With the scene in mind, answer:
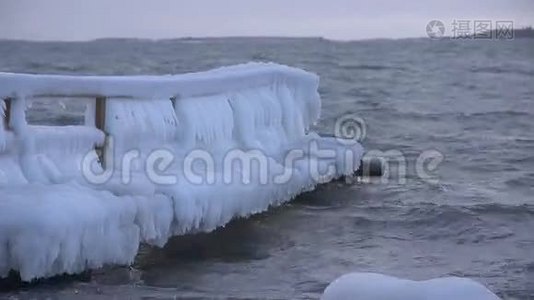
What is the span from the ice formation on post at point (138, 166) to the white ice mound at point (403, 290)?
3.25 m

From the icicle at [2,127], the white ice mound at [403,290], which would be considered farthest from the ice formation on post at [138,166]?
the white ice mound at [403,290]

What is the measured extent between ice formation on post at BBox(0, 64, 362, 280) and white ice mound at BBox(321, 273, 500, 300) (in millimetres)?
3248

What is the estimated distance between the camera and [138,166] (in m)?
9.64

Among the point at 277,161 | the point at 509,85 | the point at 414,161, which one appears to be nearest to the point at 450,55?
the point at 509,85

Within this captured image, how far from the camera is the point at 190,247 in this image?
998cm

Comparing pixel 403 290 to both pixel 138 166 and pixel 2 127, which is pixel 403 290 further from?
pixel 138 166

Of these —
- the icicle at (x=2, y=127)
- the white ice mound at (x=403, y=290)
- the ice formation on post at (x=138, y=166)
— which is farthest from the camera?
the icicle at (x=2, y=127)

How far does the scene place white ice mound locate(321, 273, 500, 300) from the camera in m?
5.28

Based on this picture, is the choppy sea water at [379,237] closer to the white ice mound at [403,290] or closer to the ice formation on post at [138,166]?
the ice formation on post at [138,166]

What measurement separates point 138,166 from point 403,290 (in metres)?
4.82

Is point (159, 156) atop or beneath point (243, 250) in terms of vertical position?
atop

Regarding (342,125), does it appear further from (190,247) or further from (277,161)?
(190,247)

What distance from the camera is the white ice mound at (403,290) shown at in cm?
528

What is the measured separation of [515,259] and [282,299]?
3142mm
